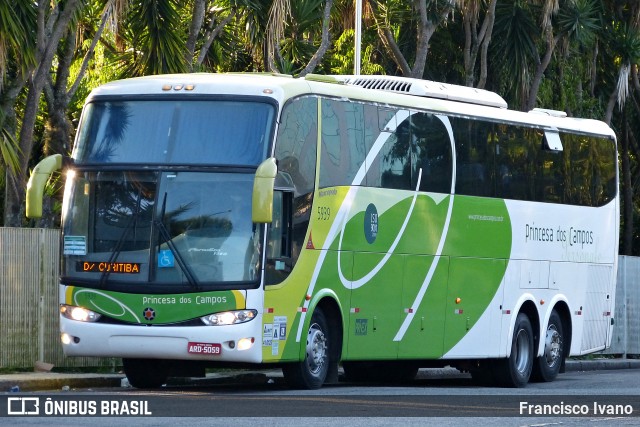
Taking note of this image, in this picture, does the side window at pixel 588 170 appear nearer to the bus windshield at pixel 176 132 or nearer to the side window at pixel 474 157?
the side window at pixel 474 157

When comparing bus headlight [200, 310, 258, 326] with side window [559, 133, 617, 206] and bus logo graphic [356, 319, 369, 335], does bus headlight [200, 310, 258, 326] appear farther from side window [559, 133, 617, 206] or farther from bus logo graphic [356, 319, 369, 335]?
side window [559, 133, 617, 206]

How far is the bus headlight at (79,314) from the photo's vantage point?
610 inches

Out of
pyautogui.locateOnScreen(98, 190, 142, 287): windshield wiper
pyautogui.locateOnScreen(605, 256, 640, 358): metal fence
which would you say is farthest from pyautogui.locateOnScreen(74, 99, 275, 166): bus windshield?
pyautogui.locateOnScreen(605, 256, 640, 358): metal fence

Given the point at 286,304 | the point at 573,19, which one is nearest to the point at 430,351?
the point at 286,304

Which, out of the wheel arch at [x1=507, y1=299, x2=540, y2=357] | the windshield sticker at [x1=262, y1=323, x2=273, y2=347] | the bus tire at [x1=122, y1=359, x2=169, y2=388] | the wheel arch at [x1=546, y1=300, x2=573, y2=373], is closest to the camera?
the windshield sticker at [x1=262, y1=323, x2=273, y2=347]

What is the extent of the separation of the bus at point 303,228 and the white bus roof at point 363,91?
0.04 metres

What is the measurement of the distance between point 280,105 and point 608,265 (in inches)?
370

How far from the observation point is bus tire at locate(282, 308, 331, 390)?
53.2ft

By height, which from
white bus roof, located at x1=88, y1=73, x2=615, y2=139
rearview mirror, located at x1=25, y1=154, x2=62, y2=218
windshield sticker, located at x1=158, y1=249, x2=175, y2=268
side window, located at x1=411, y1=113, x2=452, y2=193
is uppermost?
white bus roof, located at x1=88, y1=73, x2=615, y2=139

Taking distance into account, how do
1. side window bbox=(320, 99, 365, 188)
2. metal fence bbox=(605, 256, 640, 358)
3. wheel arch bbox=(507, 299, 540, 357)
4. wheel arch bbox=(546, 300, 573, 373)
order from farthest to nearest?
metal fence bbox=(605, 256, 640, 358) < wheel arch bbox=(546, 300, 573, 373) < wheel arch bbox=(507, 299, 540, 357) < side window bbox=(320, 99, 365, 188)

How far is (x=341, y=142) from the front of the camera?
1695 cm

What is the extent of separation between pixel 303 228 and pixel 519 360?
5.90 metres

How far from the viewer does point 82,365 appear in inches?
740

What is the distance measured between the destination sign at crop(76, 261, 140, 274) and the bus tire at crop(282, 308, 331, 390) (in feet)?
7.06
